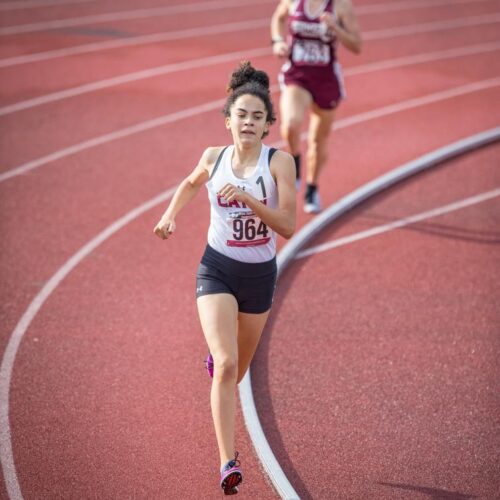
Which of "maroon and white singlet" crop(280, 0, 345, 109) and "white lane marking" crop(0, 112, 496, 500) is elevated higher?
"maroon and white singlet" crop(280, 0, 345, 109)

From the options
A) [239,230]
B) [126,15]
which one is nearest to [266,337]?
[239,230]

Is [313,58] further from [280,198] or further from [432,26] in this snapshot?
[432,26]

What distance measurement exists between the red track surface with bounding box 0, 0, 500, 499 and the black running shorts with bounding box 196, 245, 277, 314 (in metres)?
0.90

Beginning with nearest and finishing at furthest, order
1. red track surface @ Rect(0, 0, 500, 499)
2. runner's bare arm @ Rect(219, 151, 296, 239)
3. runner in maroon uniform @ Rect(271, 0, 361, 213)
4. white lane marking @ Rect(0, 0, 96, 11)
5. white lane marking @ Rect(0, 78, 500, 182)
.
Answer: runner's bare arm @ Rect(219, 151, 296, 239) → red track surface @ Rect(0, 0, 500, 499) → runner in maroon uniform @ Rect(271, 0, 361, 213) → white lane marking @ Rect(0, 78, 500, 182) → white lane marking @ Rect(0, 0, 96, 11)

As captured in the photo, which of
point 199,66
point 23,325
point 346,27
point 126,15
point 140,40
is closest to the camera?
point 23,325

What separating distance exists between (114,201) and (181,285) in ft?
5.75

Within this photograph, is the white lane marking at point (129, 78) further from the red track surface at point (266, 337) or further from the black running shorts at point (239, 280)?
the black running shorts at point (239, 280)

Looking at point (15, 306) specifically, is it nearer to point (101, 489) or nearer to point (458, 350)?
point (101, 489)

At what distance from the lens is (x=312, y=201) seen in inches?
299

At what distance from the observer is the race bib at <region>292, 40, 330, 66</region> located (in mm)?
7195

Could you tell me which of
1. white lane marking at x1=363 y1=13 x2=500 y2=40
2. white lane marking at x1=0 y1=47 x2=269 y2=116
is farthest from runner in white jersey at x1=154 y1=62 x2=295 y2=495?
white lane marking at x1=363 y1=13 x2=500 y2=40

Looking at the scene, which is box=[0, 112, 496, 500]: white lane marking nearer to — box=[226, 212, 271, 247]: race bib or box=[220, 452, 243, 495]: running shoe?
box=[220, 452, 243, 495]: running shoe

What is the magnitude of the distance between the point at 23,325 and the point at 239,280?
2.27 meters

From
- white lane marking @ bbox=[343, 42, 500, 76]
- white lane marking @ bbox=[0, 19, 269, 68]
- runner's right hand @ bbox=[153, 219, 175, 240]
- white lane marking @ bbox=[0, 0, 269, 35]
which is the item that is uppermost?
white lane marking @ bbox=[0, 0, 269, 35]
